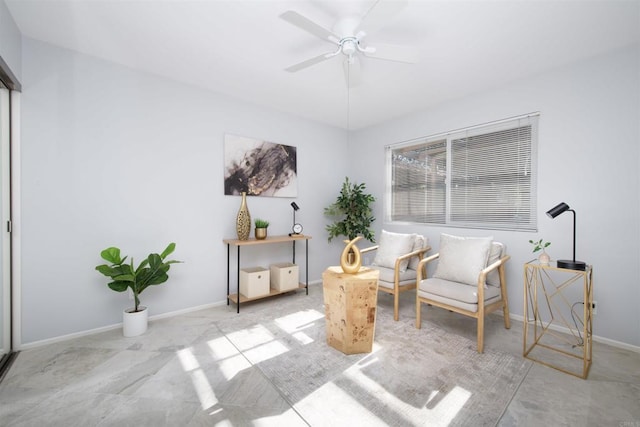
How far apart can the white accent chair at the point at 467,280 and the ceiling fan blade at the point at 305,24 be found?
2.10 metres

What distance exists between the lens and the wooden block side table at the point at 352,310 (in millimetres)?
2088

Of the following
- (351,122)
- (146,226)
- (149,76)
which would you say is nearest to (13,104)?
(149,76)

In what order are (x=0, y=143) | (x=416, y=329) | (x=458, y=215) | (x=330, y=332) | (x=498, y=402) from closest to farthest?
(x=498, y=402) → (x=0, y=143) → (x=330, y=332) → (x=416, y=329) → (x=458, y=215)

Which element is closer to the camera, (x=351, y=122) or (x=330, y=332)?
(x=330, y=332)

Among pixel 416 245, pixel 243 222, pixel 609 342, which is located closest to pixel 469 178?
pixel 416 245

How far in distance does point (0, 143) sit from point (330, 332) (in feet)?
9.67

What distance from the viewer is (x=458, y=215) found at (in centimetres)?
331

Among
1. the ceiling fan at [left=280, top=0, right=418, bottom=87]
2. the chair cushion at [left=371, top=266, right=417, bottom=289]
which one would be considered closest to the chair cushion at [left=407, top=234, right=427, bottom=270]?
the chair cushion at [left=371, top=266, right=417, bottom=289]

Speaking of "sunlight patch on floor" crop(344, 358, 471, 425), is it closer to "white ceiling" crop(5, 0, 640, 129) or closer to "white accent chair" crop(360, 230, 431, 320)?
"white accent chair" crop(360, 230, 431, 320)

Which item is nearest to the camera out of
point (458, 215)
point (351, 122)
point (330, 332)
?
point (330, 332)

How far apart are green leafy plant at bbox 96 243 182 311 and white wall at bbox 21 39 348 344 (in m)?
0.33

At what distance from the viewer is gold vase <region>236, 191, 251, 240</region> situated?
309cm

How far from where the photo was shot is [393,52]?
1939 millimetres

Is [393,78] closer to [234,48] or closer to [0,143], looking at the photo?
[234,48]
